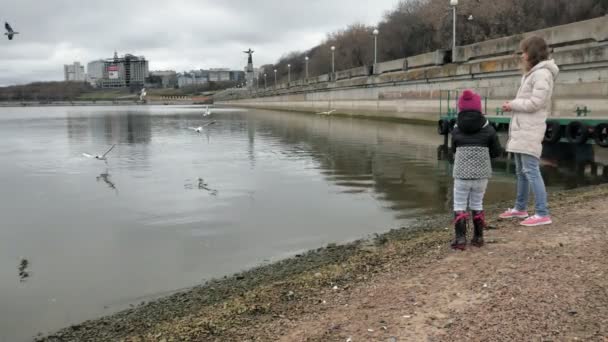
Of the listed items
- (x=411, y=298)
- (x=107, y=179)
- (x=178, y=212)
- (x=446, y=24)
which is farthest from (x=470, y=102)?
(x=446, y=24)

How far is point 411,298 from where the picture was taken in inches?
170

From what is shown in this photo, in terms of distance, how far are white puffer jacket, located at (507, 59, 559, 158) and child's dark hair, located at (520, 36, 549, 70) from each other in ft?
0.32

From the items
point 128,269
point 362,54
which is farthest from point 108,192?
point 362,54

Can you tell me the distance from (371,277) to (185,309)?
1.94 metres

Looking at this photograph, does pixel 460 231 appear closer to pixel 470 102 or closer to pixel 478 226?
pixel 478 226

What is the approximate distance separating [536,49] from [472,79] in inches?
1009

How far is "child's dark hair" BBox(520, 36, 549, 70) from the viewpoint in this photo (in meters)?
6.25

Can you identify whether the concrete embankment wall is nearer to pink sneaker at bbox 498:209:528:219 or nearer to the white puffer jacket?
pink sneaker at bbox 498:209:528:219

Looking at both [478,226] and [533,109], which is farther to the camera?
[533,109]

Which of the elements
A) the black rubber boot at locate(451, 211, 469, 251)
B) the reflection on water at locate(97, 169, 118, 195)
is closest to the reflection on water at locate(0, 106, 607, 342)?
the reflection on water at locate(97, 169, 118, 195)

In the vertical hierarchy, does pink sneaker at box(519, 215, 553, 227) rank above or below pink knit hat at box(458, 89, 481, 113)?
below

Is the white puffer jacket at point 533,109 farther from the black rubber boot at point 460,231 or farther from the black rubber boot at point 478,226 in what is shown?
the black rubber boot at point 460,231

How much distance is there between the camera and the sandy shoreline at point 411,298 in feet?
12.1

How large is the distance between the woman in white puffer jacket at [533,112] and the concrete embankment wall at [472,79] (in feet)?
52.7
